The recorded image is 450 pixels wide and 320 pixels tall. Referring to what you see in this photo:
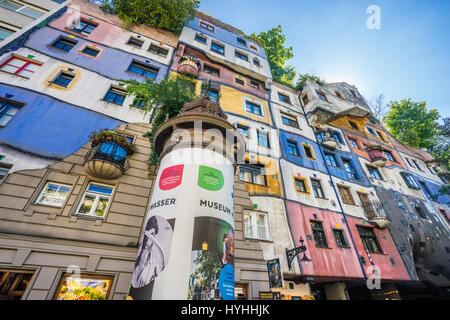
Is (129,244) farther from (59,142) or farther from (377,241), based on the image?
(377,241)

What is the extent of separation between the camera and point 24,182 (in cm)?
770

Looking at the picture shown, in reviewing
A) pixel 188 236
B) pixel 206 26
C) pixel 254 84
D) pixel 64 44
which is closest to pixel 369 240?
pixel 188 236

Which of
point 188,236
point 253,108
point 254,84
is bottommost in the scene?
point 188,236

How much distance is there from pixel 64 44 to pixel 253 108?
1441cm

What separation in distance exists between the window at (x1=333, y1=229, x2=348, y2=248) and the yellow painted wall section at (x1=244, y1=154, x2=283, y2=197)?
4671 millimetres

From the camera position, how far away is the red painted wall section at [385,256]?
13.1 meters

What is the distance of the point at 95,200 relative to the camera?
8.41m

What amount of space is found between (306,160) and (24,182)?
656 inches

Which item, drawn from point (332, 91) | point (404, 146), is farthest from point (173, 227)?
point (404, 146)

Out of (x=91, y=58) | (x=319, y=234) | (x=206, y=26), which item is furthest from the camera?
(x=206, y=26)

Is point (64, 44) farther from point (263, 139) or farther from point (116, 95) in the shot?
point (263, 139)

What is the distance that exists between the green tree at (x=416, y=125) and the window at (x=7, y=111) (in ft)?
134

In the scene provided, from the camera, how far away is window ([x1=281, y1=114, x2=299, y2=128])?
18919mm

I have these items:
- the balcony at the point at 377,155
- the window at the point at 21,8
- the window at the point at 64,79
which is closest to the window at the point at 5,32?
the window at the point at 21,8
